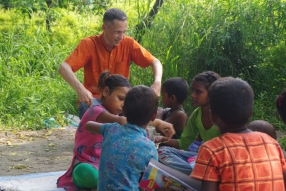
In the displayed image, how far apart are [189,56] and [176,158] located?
4.13 meters

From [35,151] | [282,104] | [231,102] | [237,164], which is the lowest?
[35,151]

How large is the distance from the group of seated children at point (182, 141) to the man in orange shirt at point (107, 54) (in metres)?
0.71

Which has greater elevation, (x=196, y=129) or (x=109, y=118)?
(x=109, y=118)

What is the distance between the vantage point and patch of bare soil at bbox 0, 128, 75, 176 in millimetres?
5445

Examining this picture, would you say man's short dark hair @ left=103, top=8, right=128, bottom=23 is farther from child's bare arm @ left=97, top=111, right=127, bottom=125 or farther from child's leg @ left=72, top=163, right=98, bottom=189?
child's leg @ left=72, top=163, right=98, bottom=189

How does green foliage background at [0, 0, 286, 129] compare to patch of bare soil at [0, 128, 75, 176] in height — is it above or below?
above

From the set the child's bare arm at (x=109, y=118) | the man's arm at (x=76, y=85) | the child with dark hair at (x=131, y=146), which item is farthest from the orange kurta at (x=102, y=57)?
the child with dark hair at (x=131, y=146)

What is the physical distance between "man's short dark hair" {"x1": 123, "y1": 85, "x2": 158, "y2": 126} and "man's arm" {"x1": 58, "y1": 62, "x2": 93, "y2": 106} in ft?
3.72

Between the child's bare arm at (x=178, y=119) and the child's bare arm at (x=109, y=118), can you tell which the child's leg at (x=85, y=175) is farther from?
the child's bare arm at (x=178, y=119)

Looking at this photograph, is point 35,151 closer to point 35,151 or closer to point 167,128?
point 35,151

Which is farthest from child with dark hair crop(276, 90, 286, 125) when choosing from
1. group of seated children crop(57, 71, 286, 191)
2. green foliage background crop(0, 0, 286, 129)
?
green foliage background crop(0, 0, 286, 129)

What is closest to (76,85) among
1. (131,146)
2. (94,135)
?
(94,135)

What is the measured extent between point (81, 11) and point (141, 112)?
27.2 feet

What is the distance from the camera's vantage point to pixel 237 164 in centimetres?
252
